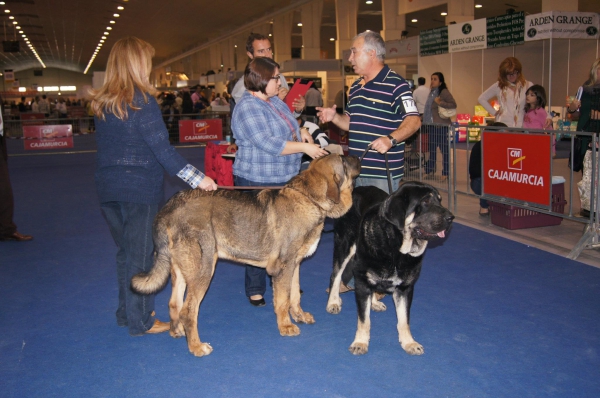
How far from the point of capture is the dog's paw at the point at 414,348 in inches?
144

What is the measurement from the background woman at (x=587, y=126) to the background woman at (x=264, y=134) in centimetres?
378

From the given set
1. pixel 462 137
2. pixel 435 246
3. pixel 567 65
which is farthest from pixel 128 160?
pixel 462 137

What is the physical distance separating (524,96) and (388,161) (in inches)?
194

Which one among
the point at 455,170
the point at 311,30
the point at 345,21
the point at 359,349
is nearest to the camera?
the point at 359,349

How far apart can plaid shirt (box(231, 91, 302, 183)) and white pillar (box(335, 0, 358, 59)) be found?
2219 centimetres

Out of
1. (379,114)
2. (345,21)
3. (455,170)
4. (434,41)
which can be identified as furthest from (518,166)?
(345,21)

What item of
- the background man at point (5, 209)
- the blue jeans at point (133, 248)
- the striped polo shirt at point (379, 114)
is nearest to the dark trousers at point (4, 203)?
the background man at point (5, 209)

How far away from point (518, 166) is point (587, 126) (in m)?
0.94

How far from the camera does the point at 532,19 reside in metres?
12.8

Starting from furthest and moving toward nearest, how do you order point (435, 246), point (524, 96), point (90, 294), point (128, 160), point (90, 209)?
1. point (90, 209)
2. point (524, 96)
3. point (435, 246)
4. point (90, 294)
5. point (128, 160)

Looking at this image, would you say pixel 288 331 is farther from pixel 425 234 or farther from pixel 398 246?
pixel 425 234

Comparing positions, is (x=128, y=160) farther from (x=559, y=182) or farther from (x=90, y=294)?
(x=559, y=182)

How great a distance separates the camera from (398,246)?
342 cm

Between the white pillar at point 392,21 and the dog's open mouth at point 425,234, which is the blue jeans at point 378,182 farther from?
the white pillar at point 392,21
